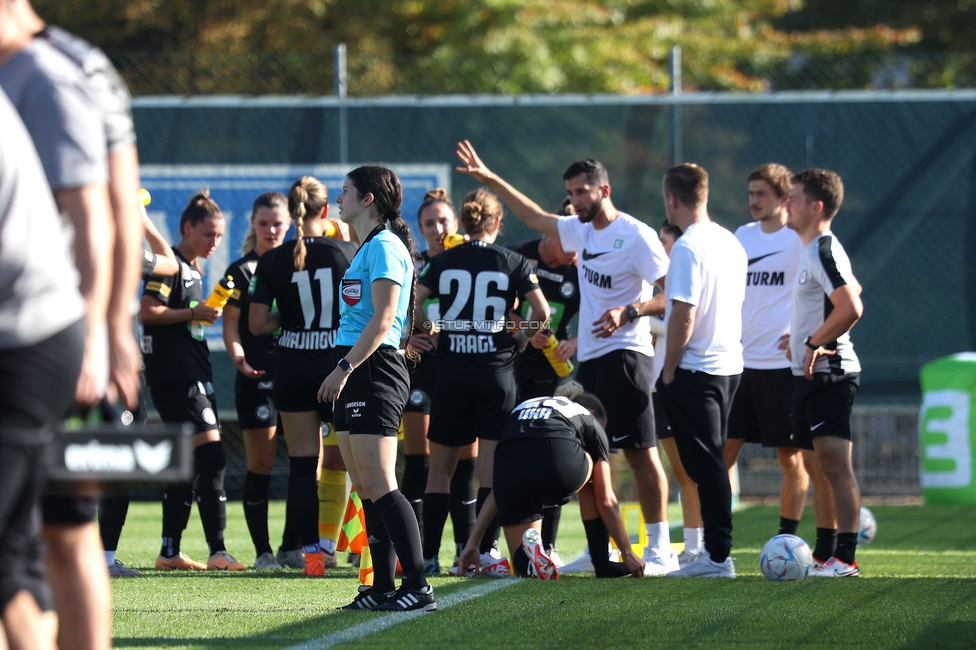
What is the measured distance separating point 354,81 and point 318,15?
3106 mm

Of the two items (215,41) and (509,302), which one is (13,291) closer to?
(509,302)

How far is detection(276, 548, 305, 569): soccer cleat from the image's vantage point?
7.26 metres

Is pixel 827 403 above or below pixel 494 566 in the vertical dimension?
above

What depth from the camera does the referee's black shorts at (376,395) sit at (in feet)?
16.8

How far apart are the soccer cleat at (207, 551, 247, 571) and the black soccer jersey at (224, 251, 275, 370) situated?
3.89 ft

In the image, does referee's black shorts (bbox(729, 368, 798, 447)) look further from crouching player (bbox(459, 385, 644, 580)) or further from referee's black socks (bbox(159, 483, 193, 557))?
referee's black socks (bbox(159, 483, 193, 557))

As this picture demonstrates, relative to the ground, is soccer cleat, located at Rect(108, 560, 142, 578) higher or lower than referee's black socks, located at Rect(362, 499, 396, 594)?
lower

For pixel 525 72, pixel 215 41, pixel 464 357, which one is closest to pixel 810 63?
pixel 525 72

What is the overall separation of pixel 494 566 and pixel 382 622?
70.9 inches

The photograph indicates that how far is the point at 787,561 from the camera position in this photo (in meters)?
6.27


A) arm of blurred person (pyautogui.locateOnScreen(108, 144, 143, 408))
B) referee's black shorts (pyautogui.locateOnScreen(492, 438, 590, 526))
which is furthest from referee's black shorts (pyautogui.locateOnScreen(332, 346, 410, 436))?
arm of blurred person (pyautogui.locateOnScreen(108, 144, 143, 408))

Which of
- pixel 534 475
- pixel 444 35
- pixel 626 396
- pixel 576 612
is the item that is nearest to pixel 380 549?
pixel 576 612

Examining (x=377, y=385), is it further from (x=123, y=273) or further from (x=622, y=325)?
(x=622, y=325)

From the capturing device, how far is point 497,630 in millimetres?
4805
